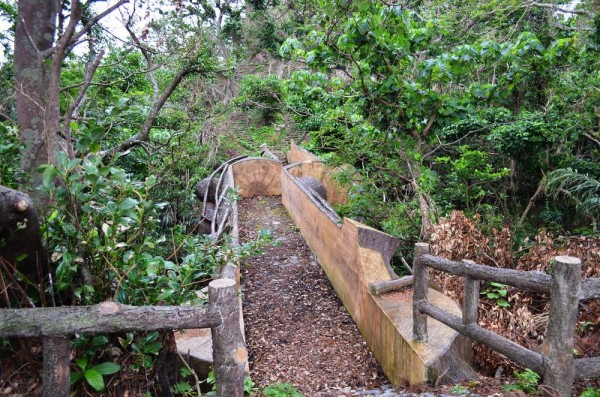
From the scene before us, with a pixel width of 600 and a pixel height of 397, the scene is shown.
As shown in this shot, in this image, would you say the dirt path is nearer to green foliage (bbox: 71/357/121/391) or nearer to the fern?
green foliage (bbox: 71/357/121/391)

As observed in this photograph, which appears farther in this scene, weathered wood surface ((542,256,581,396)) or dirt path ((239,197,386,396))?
dirt path ((239,197,386,396))

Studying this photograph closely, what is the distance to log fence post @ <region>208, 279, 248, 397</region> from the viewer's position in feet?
5.57

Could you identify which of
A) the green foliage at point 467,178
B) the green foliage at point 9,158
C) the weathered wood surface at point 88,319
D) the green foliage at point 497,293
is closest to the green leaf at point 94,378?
the weathered wood surface at point 88,319

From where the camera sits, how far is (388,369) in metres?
3.82

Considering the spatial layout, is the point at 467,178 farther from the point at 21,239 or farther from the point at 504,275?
the point at 21,239

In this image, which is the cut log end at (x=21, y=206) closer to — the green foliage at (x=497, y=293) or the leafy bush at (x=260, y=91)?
the green foliage at (x=497, y=293)

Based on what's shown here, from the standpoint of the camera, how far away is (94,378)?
1.60m

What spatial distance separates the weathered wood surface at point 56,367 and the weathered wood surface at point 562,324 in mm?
2342

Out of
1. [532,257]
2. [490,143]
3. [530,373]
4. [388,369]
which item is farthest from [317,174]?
[530,373]

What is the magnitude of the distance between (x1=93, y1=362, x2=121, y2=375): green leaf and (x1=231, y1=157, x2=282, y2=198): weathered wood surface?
9.84 metres

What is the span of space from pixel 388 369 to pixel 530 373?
148 centimetres

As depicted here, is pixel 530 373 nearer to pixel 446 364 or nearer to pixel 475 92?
pixel 446 364

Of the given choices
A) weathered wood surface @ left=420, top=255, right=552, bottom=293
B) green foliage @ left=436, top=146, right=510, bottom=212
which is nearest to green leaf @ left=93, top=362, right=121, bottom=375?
weathered wood surface @ left=420, top=255, right=552, bottom=293

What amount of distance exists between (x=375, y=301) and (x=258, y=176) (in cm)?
801
